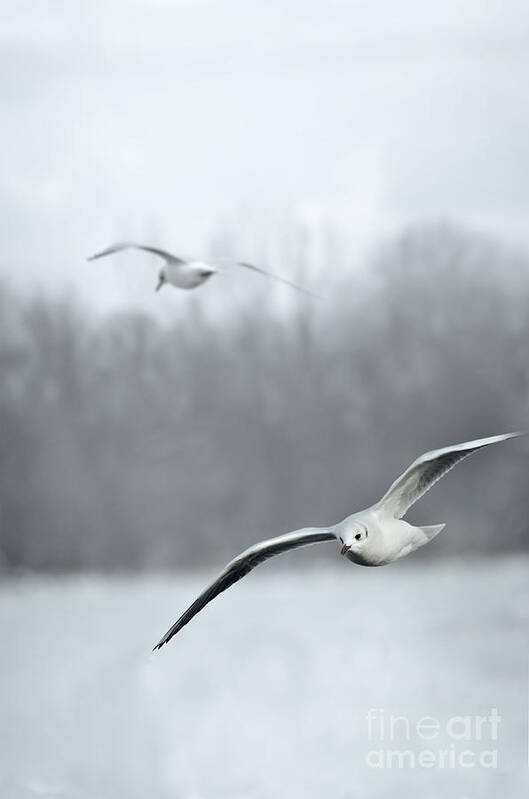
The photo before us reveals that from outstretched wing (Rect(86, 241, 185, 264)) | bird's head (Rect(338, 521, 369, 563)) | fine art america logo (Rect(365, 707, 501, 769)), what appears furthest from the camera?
fine art america logo (Rect(365, 707, 501, 769))

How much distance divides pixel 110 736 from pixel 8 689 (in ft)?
4.73

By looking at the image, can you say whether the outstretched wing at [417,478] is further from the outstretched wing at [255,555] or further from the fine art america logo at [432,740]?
the fine art america logo at [432,740]

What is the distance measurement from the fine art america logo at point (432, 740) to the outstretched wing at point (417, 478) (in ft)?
20.1

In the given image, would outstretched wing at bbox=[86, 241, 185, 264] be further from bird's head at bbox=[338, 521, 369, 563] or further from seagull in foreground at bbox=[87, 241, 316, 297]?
bird's head at bbox=[338, 521, 369, 563]

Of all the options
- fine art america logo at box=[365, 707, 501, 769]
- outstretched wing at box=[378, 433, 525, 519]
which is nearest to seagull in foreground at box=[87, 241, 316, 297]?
outstretched wing at box=[378, 433, 525, 519]

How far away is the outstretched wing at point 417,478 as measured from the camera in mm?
3686

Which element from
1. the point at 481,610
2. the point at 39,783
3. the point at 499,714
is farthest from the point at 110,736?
the point at 481,610

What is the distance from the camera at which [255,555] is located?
3.75 metres

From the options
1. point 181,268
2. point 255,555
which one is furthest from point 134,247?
point 255,555

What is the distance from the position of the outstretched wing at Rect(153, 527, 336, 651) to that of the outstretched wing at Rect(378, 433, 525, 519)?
20cm

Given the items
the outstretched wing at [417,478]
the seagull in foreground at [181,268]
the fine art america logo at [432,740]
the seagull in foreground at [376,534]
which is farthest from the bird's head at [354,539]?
the fine art america logo at [432,740]

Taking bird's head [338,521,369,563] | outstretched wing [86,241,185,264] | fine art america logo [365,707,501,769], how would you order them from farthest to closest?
fine art america logo [365,707,501,769] < outstretched wing [86,241,185,264] < bird's head [338,521,369,563]

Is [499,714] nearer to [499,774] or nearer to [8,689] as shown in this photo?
[499,774]

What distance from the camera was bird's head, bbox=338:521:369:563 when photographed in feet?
11.8
